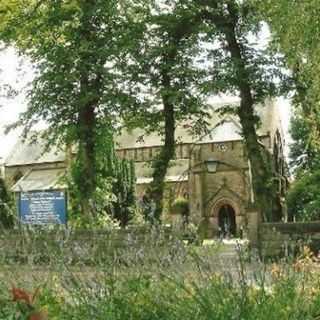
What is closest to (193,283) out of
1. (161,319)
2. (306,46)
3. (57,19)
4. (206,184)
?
(161,319)

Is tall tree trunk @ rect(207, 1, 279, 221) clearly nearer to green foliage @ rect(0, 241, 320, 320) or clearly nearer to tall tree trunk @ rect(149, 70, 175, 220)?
tall tree trunk @ rect(149, 70, 175, 220)

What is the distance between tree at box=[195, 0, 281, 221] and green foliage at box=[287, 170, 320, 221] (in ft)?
8.56

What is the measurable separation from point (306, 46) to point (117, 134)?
12.5 metres

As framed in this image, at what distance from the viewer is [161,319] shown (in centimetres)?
513

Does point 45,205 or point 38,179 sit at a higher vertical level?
point 38,179

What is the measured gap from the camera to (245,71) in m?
21.8

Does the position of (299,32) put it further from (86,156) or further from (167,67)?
(86,156)

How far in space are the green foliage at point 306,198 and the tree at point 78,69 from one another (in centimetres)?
745

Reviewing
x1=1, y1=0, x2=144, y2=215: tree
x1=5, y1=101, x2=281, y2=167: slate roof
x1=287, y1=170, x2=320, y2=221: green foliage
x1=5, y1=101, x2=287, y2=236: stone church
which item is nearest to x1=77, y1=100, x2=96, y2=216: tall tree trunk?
x1=1, y1=0, x2=144, y2=215: tree

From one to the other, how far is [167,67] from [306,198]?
8.30m

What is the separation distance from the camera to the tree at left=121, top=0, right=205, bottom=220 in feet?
75.9

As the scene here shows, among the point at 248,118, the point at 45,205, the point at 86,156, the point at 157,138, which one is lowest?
the point at 45,205

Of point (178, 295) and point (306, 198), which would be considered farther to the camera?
point (306, 198)

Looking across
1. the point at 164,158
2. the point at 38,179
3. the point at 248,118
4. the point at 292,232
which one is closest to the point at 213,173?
the point at 38,179
